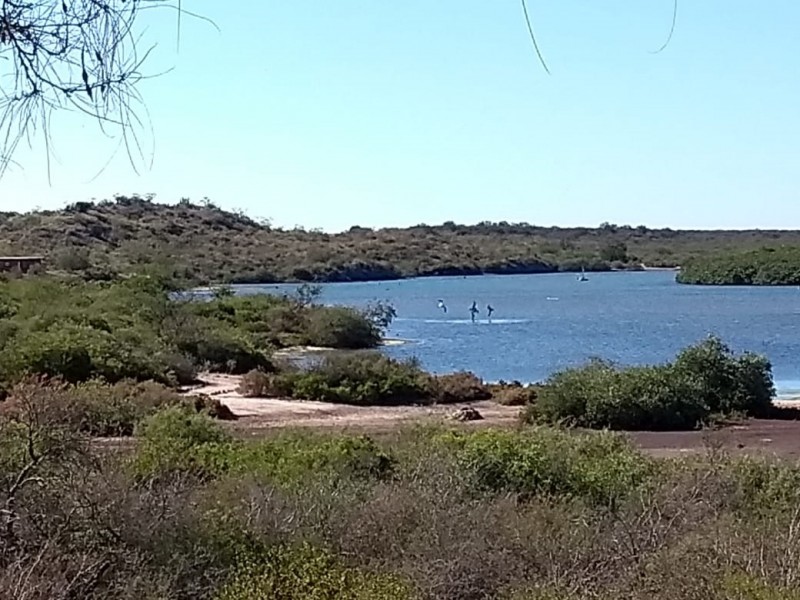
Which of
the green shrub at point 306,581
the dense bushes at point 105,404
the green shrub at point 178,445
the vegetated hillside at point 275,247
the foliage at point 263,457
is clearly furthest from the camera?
the vegetated hillside at point 275,247

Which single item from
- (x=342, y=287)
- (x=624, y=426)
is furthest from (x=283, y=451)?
(x=342, y=287)

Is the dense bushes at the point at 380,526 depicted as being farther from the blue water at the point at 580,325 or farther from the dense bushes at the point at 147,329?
the blue water at the point at 580,325

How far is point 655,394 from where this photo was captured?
27.7 metres

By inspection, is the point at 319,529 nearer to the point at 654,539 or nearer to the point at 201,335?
the point at 654,539

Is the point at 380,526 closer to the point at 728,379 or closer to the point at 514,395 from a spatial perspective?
the point at 728,379

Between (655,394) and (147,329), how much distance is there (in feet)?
66.5

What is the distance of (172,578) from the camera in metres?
9.24

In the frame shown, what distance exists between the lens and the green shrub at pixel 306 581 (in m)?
8.52

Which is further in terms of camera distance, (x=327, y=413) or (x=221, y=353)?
(x=221, y=353)

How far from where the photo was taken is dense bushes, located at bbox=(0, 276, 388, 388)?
33.6m

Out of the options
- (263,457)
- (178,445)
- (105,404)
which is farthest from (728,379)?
(178,445)

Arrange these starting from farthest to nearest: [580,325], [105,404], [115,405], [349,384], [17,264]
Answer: [580,325] → [17,264] → [349,384] → [115,405] → [105,404]

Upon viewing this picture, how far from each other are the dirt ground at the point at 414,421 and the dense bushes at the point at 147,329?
247 centimetres

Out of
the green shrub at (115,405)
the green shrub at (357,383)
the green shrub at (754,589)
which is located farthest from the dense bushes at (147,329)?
the green shrub at (754,589)
